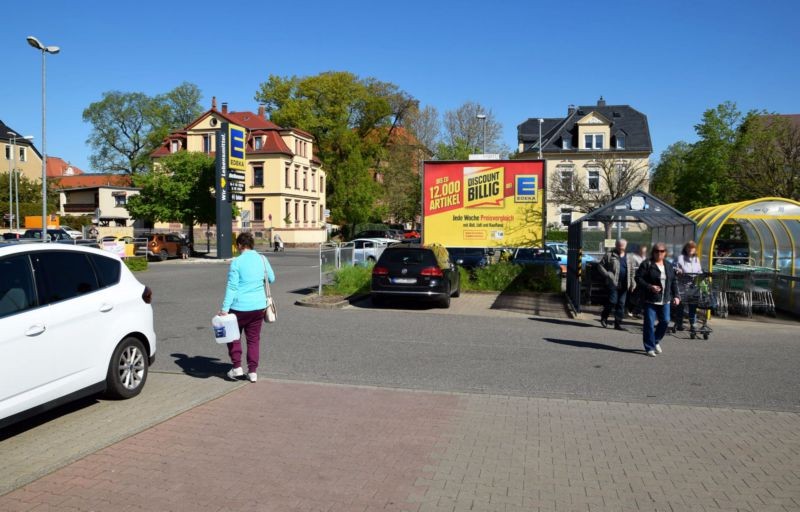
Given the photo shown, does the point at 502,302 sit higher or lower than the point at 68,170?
lower

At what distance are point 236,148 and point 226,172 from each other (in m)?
1.66

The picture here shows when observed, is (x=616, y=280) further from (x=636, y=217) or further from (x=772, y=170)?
(x=772, y=170)

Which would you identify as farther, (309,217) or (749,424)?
(309,217)

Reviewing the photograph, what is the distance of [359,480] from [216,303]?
12434mm

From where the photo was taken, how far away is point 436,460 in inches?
201

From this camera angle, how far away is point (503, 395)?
7.31m

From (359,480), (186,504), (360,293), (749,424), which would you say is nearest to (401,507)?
(359,480)

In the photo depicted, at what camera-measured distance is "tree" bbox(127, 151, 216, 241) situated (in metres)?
40.0

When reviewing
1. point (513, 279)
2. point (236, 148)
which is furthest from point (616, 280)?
point (236, 148)

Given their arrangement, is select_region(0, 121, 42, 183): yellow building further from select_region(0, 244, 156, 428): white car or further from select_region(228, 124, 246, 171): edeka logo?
→ select_region(0, 244, 156, 428): white car

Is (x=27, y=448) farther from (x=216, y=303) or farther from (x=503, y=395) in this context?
(x=216, y=303)

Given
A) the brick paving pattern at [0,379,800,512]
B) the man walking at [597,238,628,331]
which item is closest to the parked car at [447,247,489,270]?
the man walking at [597,238,628,331]

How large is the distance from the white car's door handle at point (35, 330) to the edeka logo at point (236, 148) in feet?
108

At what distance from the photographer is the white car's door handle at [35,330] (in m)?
5.21
